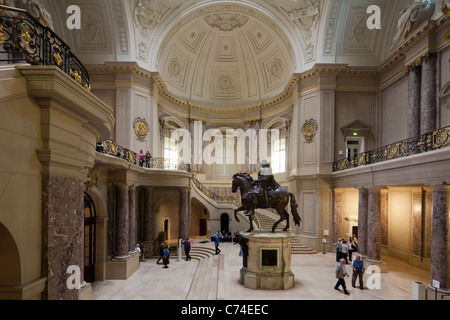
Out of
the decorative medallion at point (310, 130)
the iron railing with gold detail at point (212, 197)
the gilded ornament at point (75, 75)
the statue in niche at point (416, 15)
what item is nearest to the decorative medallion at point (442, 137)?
the statue in niche at point (416, 15)

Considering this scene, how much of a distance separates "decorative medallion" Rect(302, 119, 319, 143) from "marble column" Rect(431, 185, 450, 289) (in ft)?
30.7

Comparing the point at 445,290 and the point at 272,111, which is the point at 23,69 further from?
the point at 272,111

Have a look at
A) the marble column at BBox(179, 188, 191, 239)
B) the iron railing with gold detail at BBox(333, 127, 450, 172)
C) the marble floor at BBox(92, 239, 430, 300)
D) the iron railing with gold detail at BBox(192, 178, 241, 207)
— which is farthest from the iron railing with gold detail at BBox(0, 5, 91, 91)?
the iron railing with gold detail at BBox(192, 178, 241, 207)

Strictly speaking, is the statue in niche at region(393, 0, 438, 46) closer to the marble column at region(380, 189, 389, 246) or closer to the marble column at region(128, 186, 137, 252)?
the marble column at region(380, 189, 389, 246)

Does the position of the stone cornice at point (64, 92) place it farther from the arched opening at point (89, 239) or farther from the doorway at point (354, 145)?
the doorway at point (354, 145)

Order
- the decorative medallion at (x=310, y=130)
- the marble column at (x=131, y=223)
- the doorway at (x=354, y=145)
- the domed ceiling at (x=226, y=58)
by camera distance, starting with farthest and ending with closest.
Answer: the domed ceiling at (x=226, y=58), the doorway at (x=354, y=145), the decorative medallion at (x=310, y=130), the marble column at (x=131, y=223)

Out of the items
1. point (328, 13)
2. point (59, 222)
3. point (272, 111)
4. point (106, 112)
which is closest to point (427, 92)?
point (328, 13)

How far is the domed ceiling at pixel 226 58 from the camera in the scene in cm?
1988

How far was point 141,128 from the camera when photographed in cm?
1738

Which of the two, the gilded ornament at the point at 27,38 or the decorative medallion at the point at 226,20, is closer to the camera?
the gilded ornament at the point at 27,38

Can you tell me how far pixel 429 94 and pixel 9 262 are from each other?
1569 cm

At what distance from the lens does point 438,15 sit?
12.3 metres

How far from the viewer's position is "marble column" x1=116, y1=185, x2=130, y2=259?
12.1 metres

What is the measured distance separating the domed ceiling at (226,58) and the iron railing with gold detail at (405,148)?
8256 millimetres
